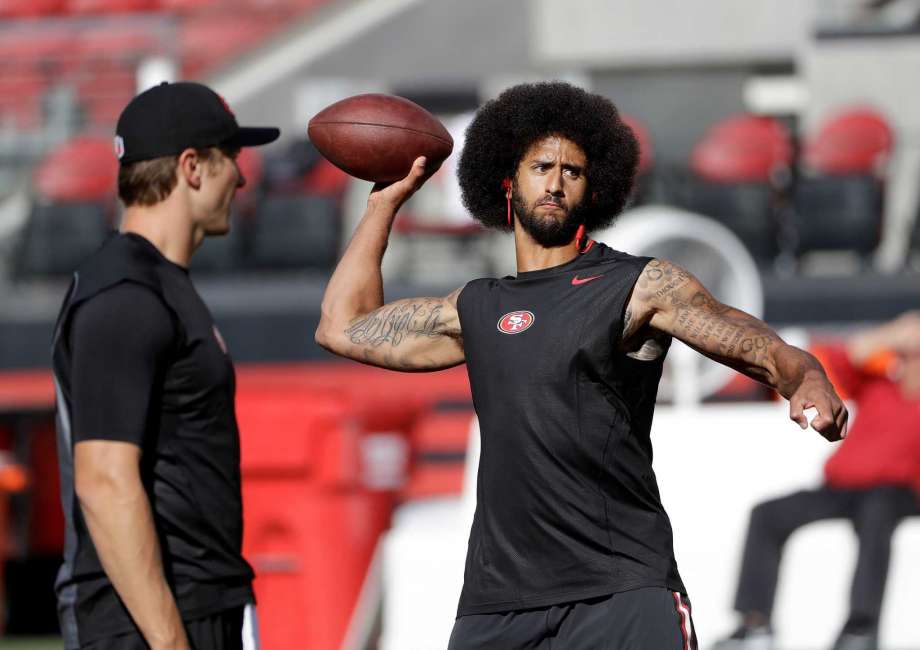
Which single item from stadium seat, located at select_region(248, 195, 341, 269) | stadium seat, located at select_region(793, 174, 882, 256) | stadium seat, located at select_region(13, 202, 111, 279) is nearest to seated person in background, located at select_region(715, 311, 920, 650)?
stadium seat, located at select_region(793, 174, 882, 256)

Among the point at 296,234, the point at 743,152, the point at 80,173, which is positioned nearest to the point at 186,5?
the point at 80,173

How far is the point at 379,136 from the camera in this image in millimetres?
3479

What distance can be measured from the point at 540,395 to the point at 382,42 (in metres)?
12.2

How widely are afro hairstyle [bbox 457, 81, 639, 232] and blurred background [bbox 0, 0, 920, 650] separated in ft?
3.60

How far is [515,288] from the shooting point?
10.0ft

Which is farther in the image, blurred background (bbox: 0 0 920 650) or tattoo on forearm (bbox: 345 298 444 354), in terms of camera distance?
blurred background (bbox: 0 0 920 650)

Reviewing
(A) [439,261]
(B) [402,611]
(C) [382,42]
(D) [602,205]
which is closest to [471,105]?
(C) [382,42]

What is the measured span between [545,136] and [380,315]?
581mm

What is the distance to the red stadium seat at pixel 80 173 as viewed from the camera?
12.1 meters

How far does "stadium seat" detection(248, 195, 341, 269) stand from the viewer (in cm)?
1082

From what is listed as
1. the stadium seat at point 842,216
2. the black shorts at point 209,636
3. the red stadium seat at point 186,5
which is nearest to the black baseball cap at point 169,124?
the black shorts at point 209,636

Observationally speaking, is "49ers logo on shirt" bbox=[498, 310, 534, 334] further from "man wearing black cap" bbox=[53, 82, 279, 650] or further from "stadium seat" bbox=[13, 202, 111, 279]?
"stadium seat" bbox=[13, 202, 111, 279]

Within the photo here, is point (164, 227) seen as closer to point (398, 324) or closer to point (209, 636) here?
point (398, 324)

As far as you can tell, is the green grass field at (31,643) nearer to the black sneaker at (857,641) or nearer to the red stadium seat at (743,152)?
the black sneaker at (857,641)
